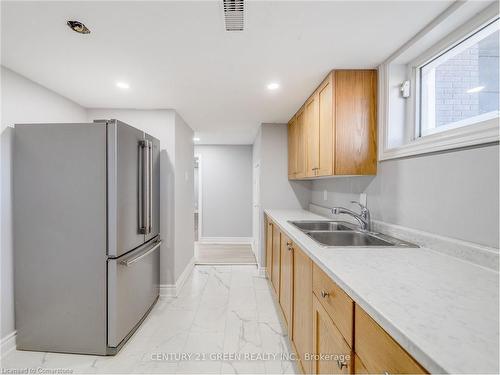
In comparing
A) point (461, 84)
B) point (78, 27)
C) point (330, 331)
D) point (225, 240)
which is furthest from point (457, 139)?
point (225, 240)

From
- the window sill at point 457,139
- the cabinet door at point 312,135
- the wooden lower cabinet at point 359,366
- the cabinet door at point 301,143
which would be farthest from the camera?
the cabinet door at point 301,143

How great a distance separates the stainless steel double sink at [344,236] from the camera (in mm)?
1612

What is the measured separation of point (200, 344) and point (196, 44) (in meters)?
2.30

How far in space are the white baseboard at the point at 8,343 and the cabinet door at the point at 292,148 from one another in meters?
3.15

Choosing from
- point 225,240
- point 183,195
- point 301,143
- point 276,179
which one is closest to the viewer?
point 301,143

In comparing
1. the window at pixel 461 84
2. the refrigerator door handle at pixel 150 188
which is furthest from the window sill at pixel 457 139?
the refrigerator door handle at pixel 150 188

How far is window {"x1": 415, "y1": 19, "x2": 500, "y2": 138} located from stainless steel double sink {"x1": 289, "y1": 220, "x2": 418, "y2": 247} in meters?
0.77

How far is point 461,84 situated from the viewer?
138 cm

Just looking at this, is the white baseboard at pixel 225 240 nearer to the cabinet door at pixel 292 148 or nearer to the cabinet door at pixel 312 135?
the cabinet door at pixel 292 148

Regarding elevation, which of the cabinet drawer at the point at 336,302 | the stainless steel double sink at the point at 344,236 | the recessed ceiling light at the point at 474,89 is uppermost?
the recessed ceiling light at the point at 474,89

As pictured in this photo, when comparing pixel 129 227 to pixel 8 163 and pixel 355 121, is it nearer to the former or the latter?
pixel 8 163

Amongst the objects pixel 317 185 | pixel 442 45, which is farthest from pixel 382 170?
pixel 317 185

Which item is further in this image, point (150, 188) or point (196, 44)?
point (150, 188)

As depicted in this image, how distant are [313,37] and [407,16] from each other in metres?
0.51
